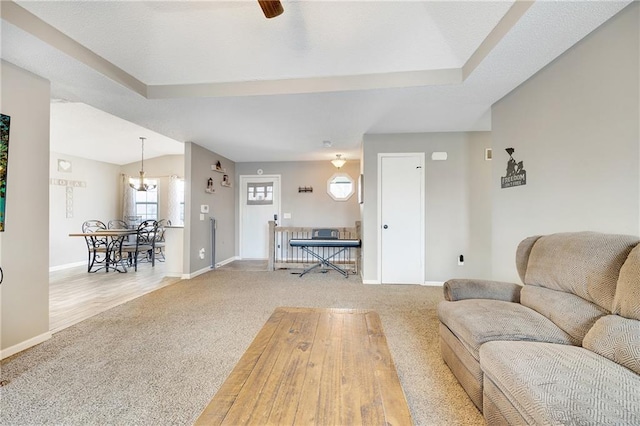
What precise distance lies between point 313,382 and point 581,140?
248 cm

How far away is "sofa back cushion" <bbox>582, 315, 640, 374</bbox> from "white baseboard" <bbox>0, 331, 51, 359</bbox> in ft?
13.1

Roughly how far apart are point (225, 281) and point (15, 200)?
2796 millimetres

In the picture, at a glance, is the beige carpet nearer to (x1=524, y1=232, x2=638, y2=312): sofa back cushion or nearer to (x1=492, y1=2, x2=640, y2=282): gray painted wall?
(x1=524, y1=232, x2=638, y2=312): sofa back cushion

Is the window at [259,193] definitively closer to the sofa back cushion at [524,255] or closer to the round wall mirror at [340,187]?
the round wall mirror at [340,187]

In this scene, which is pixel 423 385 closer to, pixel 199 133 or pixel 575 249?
pixel 575 249

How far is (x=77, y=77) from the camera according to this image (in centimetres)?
246

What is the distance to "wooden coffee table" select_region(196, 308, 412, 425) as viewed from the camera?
0.95 meters

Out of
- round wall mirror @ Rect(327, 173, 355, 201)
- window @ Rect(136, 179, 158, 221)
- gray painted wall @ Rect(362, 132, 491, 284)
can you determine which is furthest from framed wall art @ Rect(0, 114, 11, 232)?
window @ Rect(136, 179, 158, 221)

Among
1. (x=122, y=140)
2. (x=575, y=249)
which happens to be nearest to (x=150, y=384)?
(x=575, y=249)

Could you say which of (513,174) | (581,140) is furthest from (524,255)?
(513,174)

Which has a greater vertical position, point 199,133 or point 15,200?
point 199,133

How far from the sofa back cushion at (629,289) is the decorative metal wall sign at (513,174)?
4.74 feet

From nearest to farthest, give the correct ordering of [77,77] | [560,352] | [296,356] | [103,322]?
[560,352] < [296,356] < [77,77] < [103,322]

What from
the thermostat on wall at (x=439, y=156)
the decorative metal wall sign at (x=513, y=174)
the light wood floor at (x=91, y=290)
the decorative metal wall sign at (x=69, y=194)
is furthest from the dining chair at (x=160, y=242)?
the decorative metal wall sign at (x=513, y=174)
